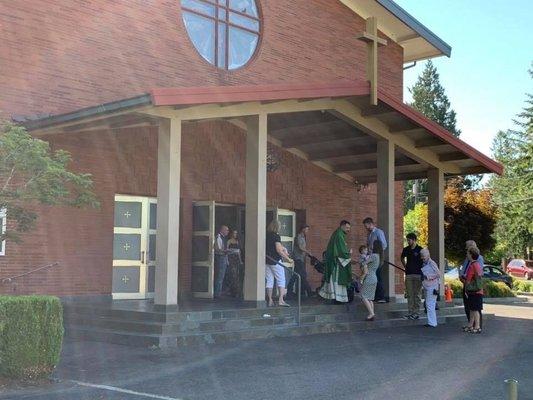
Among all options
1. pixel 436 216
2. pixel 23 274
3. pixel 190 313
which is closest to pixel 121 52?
pixel 23 274

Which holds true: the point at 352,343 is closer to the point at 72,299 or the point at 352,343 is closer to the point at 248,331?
the point at 248,331

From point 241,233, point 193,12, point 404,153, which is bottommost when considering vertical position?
point 241,233

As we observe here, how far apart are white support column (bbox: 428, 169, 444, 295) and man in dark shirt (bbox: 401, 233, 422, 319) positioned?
184 cm

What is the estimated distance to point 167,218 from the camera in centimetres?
1052

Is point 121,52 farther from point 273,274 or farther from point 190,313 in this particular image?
point 190,313

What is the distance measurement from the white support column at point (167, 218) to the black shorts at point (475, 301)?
561cm

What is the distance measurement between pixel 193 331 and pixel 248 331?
39.6 inches

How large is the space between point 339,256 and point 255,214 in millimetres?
2125

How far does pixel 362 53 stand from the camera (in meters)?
20.1

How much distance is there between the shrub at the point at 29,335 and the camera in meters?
6.94

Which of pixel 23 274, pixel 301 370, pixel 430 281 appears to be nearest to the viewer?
pixel 301 370

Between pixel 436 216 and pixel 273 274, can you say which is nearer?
pixel 273 274

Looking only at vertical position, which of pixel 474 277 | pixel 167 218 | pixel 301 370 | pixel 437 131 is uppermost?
pixel 437 131

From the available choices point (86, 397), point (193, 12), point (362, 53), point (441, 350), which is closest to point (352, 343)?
point (441, 350)
